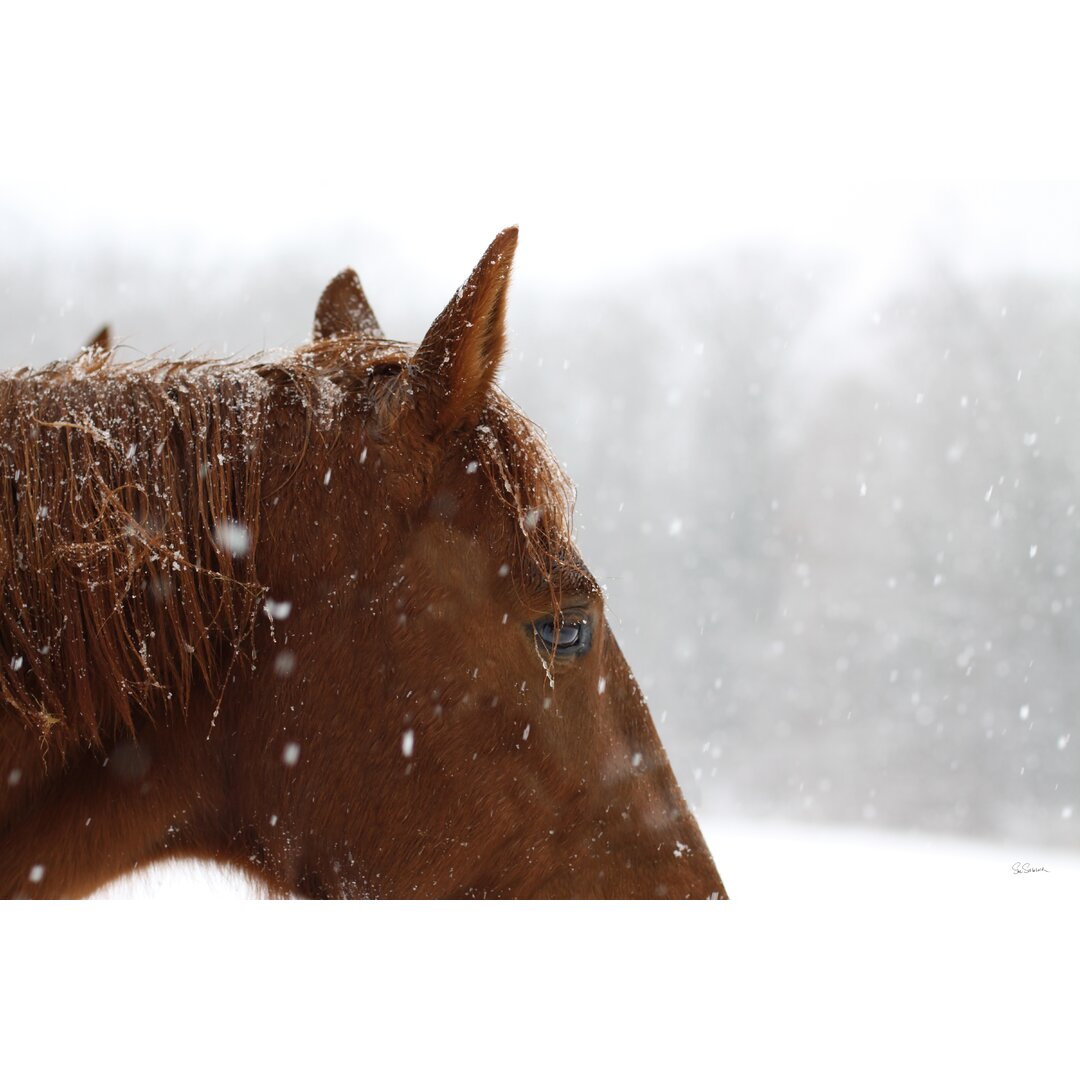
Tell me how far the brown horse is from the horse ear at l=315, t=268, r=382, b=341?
42 centimetres

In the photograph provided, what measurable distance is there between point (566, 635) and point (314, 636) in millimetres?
372

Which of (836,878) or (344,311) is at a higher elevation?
(344,311)

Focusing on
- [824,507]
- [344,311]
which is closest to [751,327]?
[824,507]

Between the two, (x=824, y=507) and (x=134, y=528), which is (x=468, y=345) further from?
(x=824, y=507)

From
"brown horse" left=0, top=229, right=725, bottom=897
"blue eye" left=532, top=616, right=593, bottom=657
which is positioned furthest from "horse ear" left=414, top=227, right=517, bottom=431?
"blue eye" left=532, top=616, right=593, bottom=657

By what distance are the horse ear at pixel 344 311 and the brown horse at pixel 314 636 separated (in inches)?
16.6

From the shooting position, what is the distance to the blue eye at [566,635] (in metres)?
1.25

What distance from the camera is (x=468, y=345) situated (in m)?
1.17

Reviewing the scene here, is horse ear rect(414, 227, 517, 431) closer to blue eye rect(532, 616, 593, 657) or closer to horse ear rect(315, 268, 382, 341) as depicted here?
blue eye rect(532, 616, 593, 657)

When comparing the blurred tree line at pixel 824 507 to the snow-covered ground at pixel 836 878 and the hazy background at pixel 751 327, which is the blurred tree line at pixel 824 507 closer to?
the hazy background at pixel 751 327

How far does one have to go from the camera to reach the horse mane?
1039mm

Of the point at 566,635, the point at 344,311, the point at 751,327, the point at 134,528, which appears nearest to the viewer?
the point at 134,528

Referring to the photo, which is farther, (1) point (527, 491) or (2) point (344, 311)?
(2) point (344, 311)

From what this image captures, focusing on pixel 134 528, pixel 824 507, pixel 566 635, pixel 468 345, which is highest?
pixel 468 345
